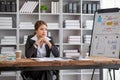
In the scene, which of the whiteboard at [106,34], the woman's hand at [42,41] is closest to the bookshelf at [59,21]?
the whiteboard at [106,34]

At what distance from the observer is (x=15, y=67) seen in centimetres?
257

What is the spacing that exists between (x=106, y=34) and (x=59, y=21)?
2281 millimetres

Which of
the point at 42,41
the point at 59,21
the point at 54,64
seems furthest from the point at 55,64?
the point at 59,21

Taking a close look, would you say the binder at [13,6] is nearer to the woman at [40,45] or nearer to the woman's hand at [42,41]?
the woman at [40,45]

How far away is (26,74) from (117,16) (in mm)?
1406

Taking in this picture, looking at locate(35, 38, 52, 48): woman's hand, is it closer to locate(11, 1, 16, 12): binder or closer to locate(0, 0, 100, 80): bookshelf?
locate(0, 0, 100, 80): bookshelf

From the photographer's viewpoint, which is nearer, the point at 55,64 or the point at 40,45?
the point at 55,64

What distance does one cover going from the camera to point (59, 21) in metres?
5.72

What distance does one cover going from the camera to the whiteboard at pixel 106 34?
338cm

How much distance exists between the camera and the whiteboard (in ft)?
11.1

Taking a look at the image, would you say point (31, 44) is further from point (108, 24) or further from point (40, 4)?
point (40, 4)

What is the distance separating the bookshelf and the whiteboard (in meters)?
1.78

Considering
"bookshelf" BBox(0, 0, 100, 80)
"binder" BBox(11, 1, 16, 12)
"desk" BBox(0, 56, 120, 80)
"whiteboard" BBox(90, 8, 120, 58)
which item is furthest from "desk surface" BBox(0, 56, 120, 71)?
"binder" BBox(11, 1, 16, 12)

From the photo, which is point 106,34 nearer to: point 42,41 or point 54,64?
point 42,41
